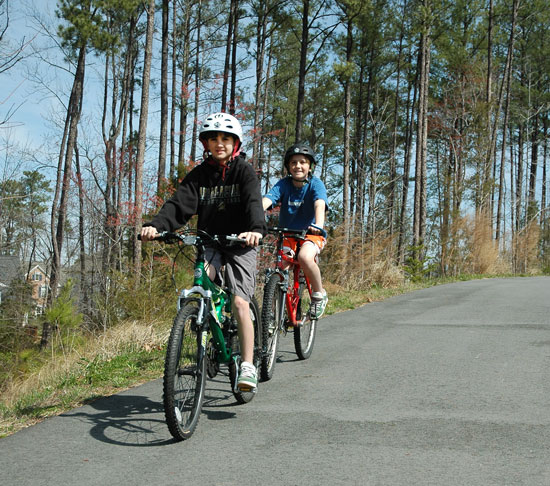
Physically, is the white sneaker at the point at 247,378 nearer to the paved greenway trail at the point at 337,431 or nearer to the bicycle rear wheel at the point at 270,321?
the paved greenway trail at the point at 337,431

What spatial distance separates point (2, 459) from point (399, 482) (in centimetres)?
237

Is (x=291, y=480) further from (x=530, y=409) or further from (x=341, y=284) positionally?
(x=341, y=284)

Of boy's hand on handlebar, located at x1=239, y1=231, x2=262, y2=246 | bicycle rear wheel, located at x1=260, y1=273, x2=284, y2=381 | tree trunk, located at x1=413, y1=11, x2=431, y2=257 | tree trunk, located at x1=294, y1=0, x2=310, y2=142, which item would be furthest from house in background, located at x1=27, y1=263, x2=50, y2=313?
boy's hand on handlebar, located at x1=239, y1=231, x2=262, y2=246

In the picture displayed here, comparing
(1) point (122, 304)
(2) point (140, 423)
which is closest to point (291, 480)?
(2) point (140, 423)

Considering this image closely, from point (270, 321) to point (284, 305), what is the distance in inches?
20.4

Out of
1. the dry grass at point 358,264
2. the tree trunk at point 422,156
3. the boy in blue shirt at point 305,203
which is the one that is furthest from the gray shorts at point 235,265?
the tree trunk at point 422,156

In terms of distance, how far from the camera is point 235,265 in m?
4.67

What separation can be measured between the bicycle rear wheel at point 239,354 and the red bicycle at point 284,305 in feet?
0.71

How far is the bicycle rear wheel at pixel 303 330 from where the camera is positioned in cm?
671

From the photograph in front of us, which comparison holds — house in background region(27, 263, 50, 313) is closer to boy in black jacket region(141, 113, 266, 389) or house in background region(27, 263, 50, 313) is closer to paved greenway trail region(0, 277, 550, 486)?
paved greenway trail region(0, 277, 550, 486)

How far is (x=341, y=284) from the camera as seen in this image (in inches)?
637

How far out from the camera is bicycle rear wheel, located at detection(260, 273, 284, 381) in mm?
5625

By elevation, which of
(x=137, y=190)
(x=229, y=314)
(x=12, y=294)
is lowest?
(x=12, y=294)

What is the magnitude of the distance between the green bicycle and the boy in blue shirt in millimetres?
1806
